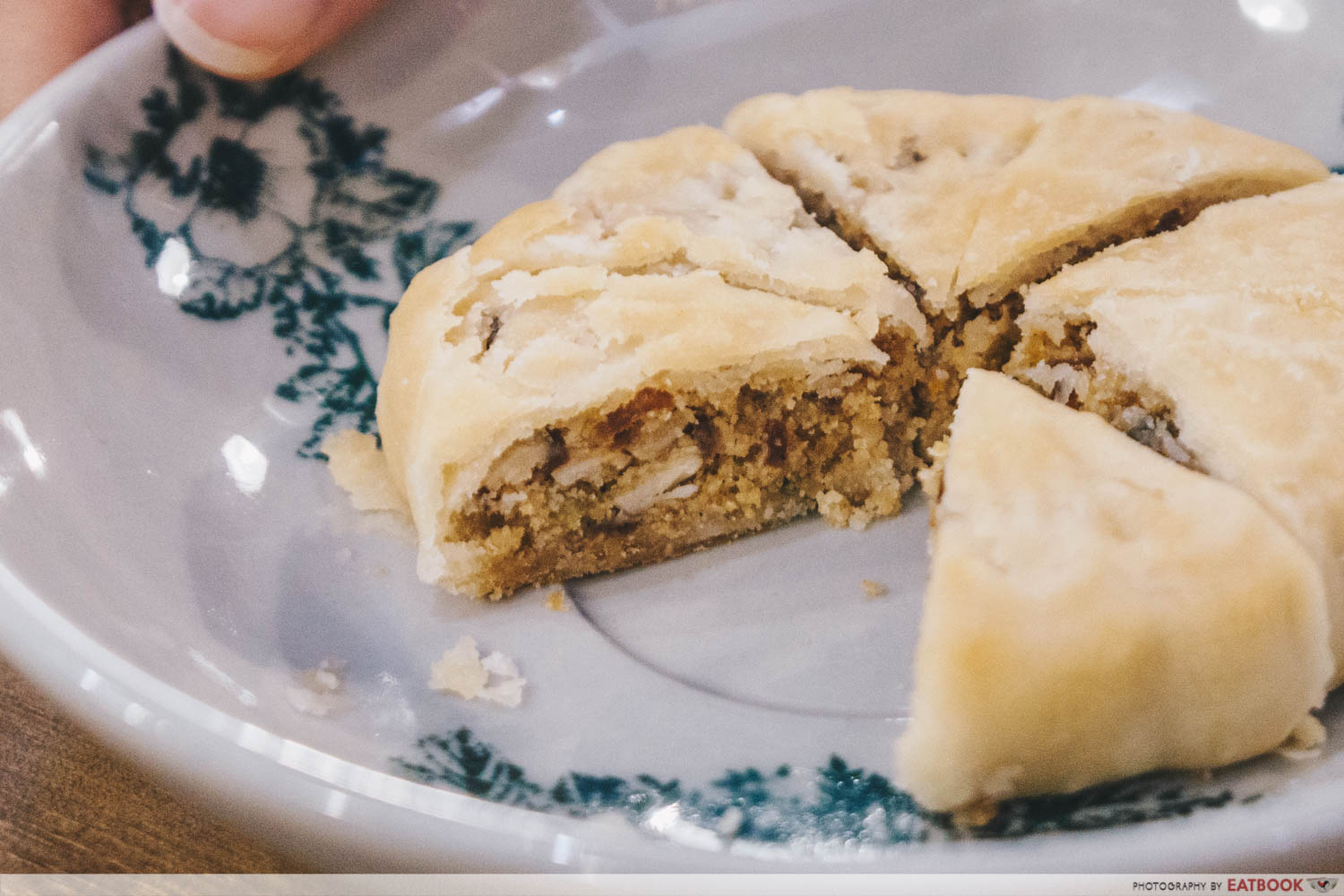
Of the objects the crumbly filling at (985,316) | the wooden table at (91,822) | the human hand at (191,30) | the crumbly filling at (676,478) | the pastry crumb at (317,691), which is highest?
the human hand at (191,30)

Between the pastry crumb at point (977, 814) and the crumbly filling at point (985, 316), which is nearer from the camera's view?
the pastry crumb at point (977, 814)

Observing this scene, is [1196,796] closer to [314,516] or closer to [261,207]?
[314,516]

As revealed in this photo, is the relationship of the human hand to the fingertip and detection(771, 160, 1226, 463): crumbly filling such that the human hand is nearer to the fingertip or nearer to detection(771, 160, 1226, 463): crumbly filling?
the fingertip

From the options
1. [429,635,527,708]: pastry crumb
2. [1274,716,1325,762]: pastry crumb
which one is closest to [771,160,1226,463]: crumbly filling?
[1274,716,1325,762]: pastry crumb

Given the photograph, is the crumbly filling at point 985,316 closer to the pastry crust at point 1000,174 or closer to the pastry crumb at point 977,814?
the pastry crust at point 1000,174

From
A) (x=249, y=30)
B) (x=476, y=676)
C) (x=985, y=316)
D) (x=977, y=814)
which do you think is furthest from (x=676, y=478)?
(x=249, y=30)

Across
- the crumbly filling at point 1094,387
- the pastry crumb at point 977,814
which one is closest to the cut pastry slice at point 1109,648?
the pastry crumb at point 977,814

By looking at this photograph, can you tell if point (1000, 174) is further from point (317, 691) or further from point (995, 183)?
point (317, 691)
